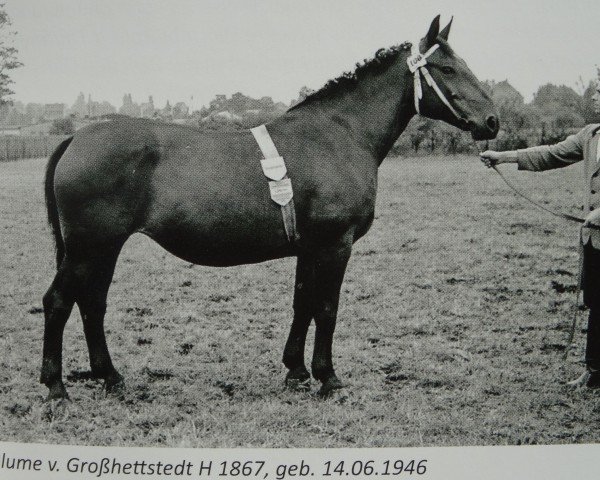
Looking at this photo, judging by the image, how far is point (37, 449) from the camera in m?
3.09

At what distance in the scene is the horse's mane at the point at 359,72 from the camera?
3684 mm

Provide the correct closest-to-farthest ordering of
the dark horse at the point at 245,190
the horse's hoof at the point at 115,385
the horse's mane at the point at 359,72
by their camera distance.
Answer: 1. the dark horse at the point at 245,190
2. the horse's hoof at the point at 115,385
3. the horse's mane at the point at 359,72

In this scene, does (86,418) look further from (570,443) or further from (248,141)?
(570,443)

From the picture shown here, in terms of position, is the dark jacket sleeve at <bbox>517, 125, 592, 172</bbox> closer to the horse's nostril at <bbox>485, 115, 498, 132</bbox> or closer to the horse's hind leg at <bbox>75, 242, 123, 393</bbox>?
the horse's nostril at <bbox>485, 115, 498, 132</bbox>

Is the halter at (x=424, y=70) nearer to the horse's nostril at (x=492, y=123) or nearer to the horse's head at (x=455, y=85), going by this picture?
the horse's head at (x=455, y=85)

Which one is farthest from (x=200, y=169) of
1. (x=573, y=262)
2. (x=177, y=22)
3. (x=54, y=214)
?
(x=573, y=262)

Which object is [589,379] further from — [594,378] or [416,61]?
[416,61]

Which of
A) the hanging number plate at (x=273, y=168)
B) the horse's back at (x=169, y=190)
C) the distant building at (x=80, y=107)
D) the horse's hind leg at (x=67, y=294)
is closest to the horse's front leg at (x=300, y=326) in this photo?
the horse's back at (x=169, y=190)

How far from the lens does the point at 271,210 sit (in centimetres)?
347

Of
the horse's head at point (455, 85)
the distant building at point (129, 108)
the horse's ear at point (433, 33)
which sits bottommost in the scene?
the distant building at point (129, 108)

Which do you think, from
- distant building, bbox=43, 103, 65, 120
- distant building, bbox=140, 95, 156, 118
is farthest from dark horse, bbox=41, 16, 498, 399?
distant building, bbox=140, 95, 156, 118

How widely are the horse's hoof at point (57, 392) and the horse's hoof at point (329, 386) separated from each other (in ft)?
4.88

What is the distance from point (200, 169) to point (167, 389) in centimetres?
135

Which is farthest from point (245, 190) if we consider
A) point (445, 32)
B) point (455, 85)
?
point (445, 32)
